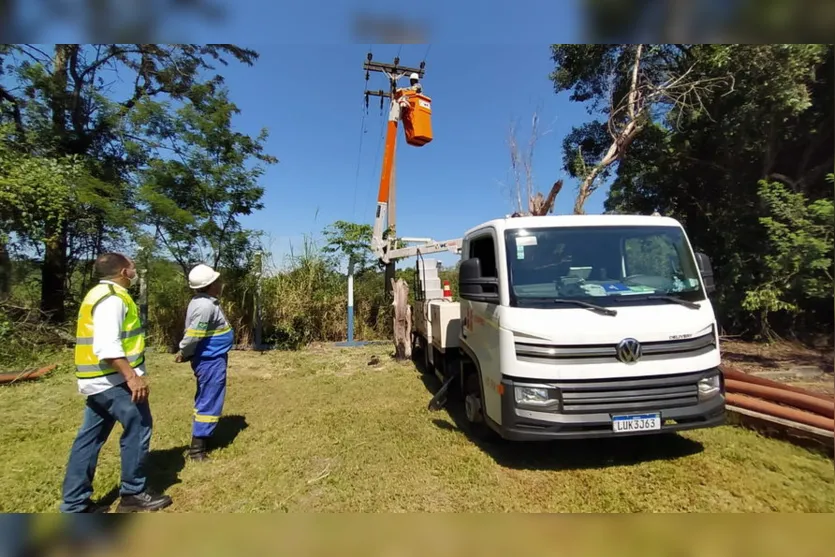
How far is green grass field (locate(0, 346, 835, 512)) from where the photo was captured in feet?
9.54

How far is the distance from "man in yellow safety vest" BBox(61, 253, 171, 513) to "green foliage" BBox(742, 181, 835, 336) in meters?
5.52

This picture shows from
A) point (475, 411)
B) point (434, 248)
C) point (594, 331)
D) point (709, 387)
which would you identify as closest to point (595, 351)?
point (594, 331)

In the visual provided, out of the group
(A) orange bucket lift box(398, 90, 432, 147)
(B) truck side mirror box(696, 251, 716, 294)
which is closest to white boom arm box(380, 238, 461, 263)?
(A) orange bucket lift box(398, 90, 432, 147)

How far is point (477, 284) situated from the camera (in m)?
3.57

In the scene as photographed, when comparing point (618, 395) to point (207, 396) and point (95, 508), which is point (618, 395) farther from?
point (95, 508)

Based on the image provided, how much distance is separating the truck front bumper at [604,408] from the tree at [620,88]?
6.35 meters

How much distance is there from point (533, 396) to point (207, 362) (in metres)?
3.00

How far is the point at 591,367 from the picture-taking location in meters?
3.05

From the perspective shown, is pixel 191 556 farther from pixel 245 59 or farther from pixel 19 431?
pixel 245 59

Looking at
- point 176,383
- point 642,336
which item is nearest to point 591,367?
point 642,336

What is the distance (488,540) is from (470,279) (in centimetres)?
203

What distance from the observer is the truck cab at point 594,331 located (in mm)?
3047
